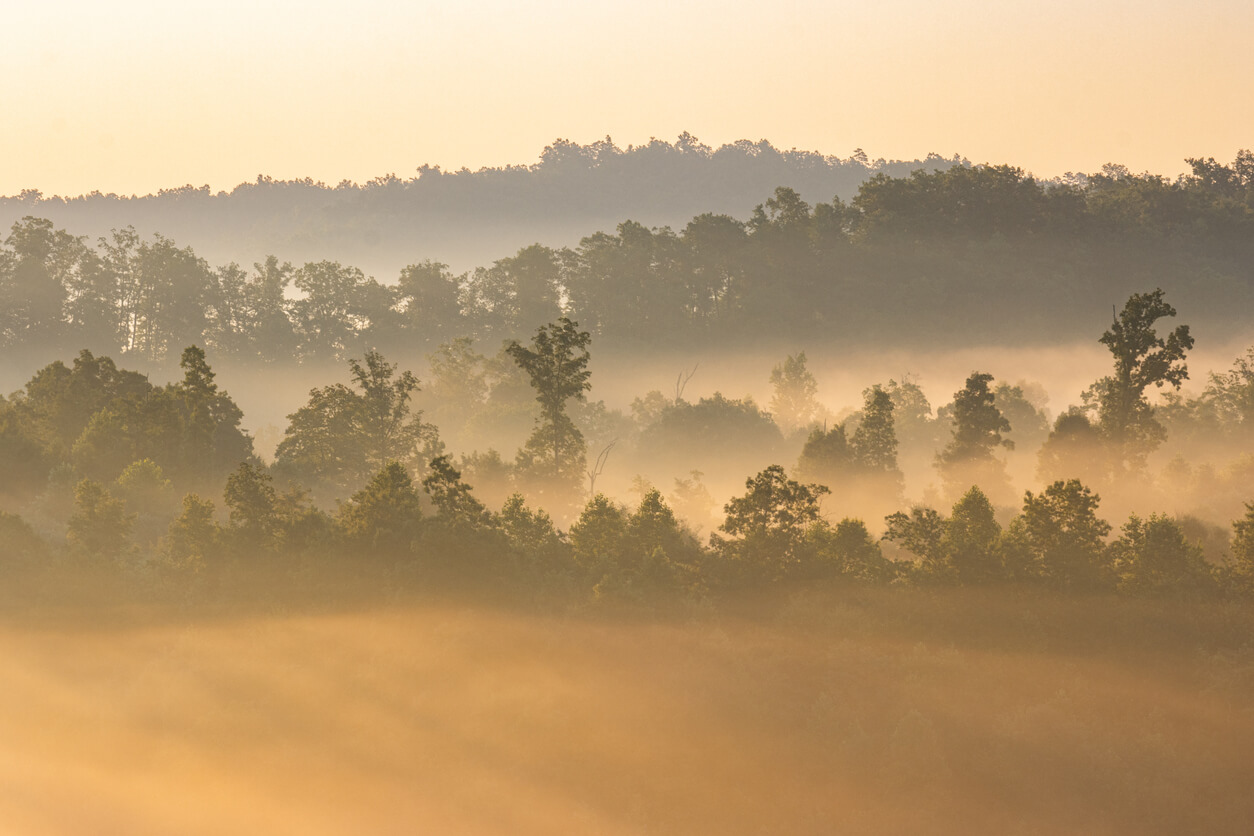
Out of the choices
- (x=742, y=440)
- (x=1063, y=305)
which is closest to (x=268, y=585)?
(x=742, y=440)

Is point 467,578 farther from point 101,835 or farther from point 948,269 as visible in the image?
point 948,269

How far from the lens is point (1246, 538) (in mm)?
42031

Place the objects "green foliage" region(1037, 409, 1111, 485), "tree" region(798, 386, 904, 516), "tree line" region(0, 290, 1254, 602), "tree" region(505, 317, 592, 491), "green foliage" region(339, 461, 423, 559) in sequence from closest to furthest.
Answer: "tree line" region(0, 290, 1254, 602) → "green foliage" region(339, 461, 423, 559) → "green foliage" region(1037, 409, 1111, 485) → "tree" region(505, 317, 592, 491) → "tree" region(798, 386, 904, 516)

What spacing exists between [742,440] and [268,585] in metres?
78.9

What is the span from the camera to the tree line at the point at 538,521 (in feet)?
143

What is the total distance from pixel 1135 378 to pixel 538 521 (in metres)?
44.7

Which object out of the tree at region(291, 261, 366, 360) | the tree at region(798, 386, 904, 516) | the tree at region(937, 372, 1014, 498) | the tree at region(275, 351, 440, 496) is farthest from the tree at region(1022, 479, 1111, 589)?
the tree at region(291, 261, 366, 360)

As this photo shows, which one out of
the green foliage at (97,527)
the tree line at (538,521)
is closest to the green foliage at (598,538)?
the tree line at (538,521)

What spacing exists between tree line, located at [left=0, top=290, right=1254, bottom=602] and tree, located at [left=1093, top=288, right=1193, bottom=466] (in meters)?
0.13

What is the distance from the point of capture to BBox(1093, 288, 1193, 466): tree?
71.4 meters

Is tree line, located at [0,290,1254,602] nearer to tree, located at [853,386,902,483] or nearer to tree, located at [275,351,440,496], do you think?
tree, located at [275,351,440,496]

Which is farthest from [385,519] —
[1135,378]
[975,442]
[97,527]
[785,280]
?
[785,280]

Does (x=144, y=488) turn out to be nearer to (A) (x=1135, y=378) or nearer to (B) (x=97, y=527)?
(B) (x=97, y=527)

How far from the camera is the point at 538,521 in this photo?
158 feet
